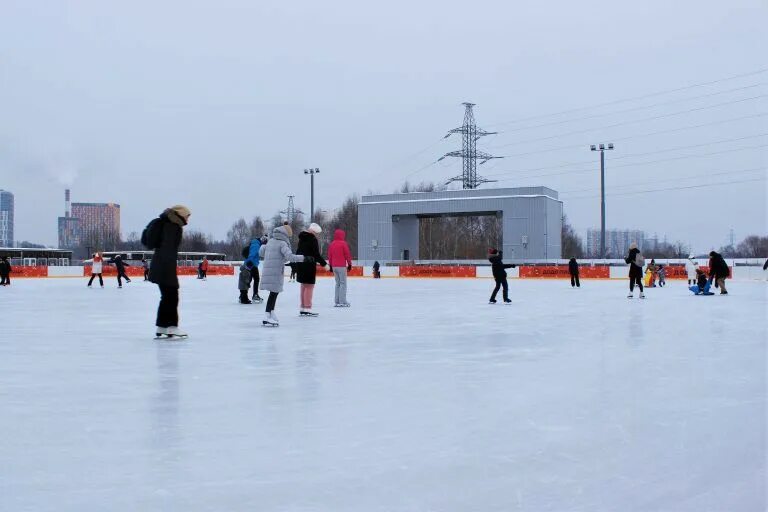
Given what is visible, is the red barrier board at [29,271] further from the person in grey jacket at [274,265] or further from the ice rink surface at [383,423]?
the person in grey jacket at [274,265]

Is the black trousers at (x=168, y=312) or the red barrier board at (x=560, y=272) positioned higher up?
the black trousers at (x=168, y=312)

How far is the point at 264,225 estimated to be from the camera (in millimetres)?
134375

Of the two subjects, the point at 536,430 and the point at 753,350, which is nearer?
the point at 536,430

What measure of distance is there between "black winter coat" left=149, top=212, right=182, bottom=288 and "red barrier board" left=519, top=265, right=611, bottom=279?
2853 centimetres

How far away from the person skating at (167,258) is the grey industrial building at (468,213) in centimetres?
3787

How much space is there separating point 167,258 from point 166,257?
0.05 feet

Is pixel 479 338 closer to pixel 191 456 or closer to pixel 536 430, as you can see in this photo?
pixel 536 430

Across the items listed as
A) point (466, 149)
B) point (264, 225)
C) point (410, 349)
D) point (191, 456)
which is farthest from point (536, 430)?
point (264, 225)

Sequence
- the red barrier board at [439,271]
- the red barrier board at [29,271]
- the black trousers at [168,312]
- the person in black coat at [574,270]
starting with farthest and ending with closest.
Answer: the red barrier board at [29,271] < the red barrier board at [439,271] < the person in black coat at [574,270] < the black trousers at [168,312]

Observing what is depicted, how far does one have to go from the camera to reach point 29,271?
39.2 meters

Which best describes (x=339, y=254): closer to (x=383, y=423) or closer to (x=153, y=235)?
(x=153, y=235)

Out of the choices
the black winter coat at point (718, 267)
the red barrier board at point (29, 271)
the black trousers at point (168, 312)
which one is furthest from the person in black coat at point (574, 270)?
the red barrier board at point (29, 271)

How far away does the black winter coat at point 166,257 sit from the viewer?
26.5 feet

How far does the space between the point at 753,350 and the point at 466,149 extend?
49904 millimetres
